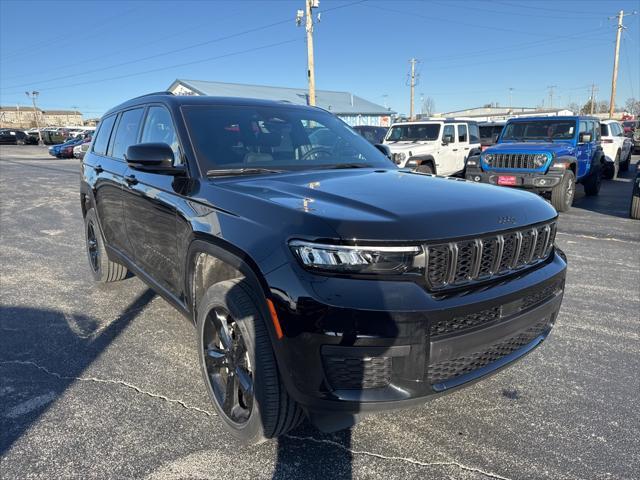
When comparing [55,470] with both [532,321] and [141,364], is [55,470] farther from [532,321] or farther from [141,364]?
[532,321]

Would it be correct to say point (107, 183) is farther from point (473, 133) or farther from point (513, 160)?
point (473, 133)

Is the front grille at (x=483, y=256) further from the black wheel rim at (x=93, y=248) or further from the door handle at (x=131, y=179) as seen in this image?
the black wheel rim at (x=93, y=248)

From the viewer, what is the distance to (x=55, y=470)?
2307 millimetres

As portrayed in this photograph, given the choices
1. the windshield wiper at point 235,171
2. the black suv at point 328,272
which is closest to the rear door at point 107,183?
the black suv at point 328,272

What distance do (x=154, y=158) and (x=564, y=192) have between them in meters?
8.92

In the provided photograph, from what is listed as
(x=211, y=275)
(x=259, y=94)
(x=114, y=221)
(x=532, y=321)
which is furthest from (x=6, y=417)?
(x=259, y=94)

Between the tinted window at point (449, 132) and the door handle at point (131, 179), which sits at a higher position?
the tinted window at point (449, 132)

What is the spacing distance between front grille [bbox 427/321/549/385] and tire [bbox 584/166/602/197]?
35.2 feet

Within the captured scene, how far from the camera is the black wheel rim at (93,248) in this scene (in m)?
5.05

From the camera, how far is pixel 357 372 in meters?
1.97

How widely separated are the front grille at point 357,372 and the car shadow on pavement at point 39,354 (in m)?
1.81

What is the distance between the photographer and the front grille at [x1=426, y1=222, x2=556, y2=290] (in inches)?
82.2

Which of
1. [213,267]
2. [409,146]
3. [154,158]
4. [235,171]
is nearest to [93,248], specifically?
[154,158]

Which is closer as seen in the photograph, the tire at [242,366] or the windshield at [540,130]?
the tire at [242,366]
